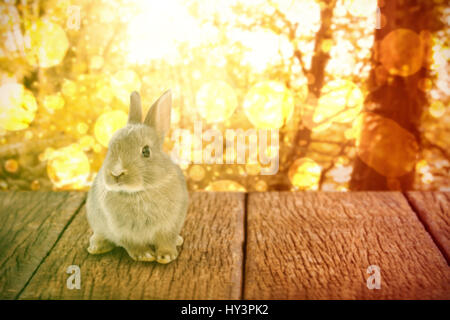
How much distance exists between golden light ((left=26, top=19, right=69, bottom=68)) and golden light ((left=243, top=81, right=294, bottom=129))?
71cm

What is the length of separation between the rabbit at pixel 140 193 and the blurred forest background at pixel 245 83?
504 mm

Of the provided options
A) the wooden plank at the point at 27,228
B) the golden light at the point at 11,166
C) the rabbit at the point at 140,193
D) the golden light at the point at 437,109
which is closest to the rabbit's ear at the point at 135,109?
the rabbit at the point at 140,193

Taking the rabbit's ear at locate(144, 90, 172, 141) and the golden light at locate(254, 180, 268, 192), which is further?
the golden light at locate(254, 180, 268, 192)

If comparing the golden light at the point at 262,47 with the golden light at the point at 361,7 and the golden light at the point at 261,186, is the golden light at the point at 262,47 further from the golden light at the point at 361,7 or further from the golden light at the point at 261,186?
the golden light at the point at 261,186

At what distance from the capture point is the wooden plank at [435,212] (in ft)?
4.75

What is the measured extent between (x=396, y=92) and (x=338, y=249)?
2.42 feet

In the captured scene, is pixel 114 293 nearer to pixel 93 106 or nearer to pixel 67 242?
pixel 67 242

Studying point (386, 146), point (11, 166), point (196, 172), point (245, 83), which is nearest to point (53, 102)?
point (11, 166)

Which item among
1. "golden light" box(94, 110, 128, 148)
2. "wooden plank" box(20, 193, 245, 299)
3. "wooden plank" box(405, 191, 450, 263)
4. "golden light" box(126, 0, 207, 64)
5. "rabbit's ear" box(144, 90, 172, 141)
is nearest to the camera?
"wooden plank" box(20, 193, 245, 299)

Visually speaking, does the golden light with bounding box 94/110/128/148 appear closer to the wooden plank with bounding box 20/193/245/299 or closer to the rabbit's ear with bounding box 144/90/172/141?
the wooden plank with bounding box 20/193/245/299

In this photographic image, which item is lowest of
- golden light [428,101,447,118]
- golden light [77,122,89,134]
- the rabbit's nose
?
golden light [77,122,89,134]

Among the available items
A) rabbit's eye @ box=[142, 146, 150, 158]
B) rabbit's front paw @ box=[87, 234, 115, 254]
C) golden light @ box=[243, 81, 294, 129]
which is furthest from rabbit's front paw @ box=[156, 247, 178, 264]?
golden light @ box=[243, 81, 294, 129]

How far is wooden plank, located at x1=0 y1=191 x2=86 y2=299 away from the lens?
1273 millimetres
